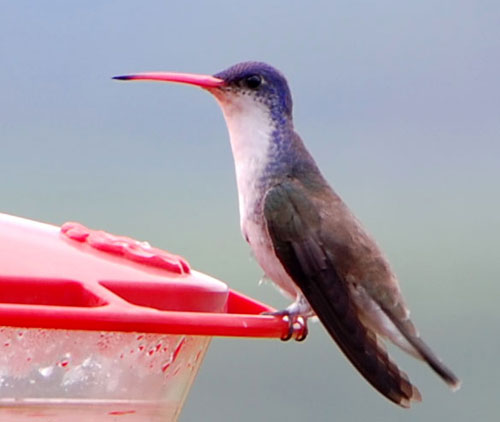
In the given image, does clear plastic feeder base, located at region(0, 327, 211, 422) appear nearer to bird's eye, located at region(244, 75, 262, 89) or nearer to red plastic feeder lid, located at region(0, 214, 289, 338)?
red plastic feeder lid, located at region(0, 214, 289, 338)

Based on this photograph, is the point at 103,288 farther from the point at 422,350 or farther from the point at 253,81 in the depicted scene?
the point at 253,81

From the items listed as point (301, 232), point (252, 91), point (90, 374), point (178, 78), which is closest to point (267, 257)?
point (301, 232)

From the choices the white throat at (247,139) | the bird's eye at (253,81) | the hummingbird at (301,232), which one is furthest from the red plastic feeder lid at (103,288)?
the bird's eye at (253,81)

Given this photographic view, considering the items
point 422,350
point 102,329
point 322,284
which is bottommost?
point 422,350

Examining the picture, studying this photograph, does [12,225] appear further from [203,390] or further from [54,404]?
[203,390]

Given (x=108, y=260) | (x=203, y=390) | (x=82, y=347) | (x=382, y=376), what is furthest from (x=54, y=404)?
(x=203, y=390)

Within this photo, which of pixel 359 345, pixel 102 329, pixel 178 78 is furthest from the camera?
pixel 359 345

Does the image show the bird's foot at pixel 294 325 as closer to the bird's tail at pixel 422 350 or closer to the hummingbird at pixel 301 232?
the hummingbird at pixel 301 232

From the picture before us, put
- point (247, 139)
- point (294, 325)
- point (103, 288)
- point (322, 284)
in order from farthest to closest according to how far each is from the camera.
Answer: point (247, 139) → point (322, 284) → point (294, 325) → point (103, 288)
